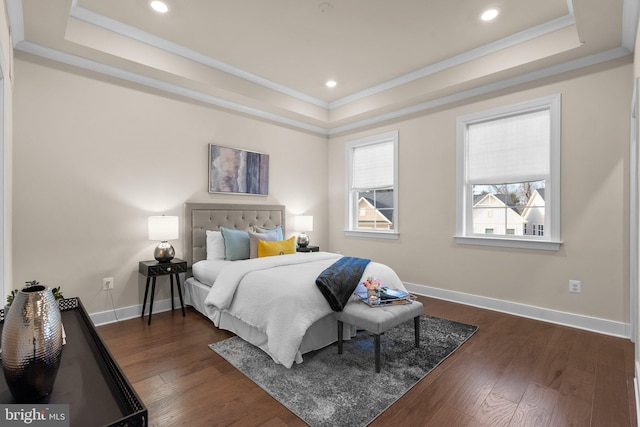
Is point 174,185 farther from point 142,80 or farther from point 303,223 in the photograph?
point 303,223

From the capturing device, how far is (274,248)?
3.87 metres

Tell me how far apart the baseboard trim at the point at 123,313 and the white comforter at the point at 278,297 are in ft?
3.22

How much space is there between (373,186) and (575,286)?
9.17 ft

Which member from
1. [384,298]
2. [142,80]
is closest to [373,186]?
[384,298]

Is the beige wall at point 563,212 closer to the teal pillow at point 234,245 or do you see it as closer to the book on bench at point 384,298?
the book on bench at point 384,298

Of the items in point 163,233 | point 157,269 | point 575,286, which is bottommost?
point 575,286

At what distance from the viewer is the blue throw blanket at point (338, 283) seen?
8.28ft

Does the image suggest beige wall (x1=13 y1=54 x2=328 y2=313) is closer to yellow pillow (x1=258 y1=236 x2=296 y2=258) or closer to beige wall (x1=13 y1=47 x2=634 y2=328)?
beige wall (x1=13 y1=47 x2=634 y2=328)

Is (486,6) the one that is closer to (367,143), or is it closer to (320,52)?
(320,52)

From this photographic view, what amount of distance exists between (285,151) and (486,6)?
10.3 feet

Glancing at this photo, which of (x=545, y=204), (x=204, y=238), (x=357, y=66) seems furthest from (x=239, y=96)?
(x=545, y=204)

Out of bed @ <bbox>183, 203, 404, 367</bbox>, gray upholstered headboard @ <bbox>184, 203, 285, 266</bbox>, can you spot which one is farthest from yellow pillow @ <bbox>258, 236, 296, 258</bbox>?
gray upholstered headboard @ <bbox>184, 203, 285, 266</bbox>

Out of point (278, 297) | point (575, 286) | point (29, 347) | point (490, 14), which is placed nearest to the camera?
point (29, 347)

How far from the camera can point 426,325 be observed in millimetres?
3244
